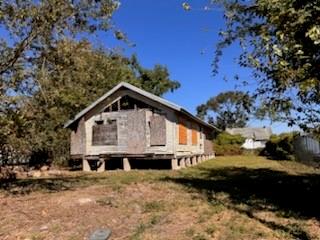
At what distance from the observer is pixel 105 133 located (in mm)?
26516

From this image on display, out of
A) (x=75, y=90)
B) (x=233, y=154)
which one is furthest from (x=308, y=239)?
(x=233, y=154)

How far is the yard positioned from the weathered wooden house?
30.8 ft

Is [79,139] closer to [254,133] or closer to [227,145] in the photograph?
[227,145]

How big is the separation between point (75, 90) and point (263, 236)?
9.45 meters

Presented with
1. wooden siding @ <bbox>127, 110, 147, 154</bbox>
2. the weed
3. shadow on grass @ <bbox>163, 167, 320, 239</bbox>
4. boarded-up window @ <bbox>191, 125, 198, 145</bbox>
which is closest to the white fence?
boarded-up window @ <bbox>191, 125, 198, 145</bbox>

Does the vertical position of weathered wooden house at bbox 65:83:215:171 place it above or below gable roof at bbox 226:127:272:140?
below

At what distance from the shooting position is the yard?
8.35 m

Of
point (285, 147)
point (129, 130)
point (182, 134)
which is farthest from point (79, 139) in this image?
point (285, 147)

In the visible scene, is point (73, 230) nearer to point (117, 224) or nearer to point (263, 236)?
point (117, 224)

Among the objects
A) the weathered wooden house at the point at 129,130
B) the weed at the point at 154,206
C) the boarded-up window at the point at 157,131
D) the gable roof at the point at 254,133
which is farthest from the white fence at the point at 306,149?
the gable roof at the point at 254,133

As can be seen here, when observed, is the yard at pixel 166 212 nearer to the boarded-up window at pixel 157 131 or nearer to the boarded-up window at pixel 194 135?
the boarded-up window at pixel 157 131

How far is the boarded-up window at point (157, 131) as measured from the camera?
81.1ft

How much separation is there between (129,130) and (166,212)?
15526 mm

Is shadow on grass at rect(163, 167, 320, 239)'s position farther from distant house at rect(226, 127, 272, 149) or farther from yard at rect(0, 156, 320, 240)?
distant house at rect(226, 127, 272, 149)
